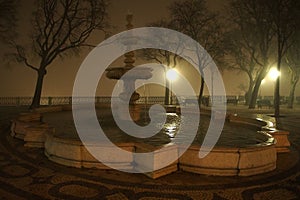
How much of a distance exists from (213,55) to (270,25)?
19.8ft

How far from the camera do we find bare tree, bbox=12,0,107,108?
20.3 metres

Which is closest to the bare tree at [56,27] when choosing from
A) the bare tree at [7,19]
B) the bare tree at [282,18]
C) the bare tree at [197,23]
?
the bare tree at [7,19]

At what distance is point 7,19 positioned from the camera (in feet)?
68.1

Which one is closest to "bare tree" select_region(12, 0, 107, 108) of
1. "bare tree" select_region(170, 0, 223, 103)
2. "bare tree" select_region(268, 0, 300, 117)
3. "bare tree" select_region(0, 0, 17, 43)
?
"bare tree" select_region(0, 0, 17, 43)

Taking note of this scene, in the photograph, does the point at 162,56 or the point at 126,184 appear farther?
the point at 162,56

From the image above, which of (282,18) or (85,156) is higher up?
(282,18)

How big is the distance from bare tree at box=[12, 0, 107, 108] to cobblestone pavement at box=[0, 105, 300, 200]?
15.1m

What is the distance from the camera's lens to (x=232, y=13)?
2630 cm

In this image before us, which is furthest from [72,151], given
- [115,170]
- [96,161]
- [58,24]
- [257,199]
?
[58,24]

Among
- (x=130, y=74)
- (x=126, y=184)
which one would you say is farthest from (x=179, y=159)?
(x=130, y=74)

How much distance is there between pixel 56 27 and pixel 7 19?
12.0 ft

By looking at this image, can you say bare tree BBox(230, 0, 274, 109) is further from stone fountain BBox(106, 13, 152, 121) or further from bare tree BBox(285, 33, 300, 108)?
stone fountain BBox(106, 13, 152, 121)

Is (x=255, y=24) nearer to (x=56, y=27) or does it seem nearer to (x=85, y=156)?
(x=56, y=27)

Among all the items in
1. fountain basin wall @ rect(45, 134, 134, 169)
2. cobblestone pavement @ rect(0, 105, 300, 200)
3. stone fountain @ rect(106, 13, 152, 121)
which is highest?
stone fountain @ rect(106, 13, 152, 121)
